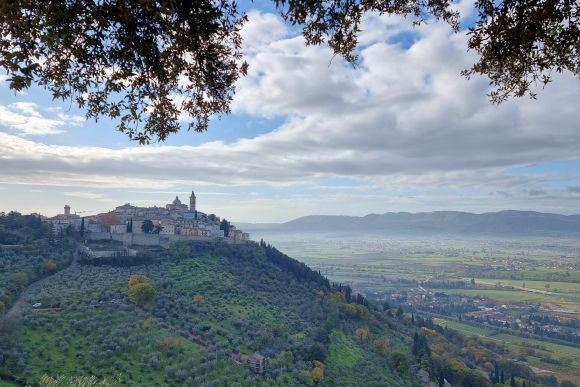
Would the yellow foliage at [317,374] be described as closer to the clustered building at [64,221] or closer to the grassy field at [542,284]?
the clustered building at [64,221]

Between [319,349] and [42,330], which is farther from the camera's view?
[319,349]

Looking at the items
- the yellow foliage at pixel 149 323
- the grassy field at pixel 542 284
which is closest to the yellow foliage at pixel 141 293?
the yellow foliage at pixel 149 323

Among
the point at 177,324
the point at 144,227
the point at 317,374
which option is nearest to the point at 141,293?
the point at 177,324

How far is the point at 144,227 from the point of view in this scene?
63.4m

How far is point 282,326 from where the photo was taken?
38.4m

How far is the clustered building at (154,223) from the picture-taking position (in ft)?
209

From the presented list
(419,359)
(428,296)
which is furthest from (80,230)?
(428,296)

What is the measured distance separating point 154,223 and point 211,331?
128ft

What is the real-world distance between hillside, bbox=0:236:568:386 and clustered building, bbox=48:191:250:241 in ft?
18.5

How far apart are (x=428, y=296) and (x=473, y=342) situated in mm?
Result: 53192

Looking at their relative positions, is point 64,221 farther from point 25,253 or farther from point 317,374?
point 317,374

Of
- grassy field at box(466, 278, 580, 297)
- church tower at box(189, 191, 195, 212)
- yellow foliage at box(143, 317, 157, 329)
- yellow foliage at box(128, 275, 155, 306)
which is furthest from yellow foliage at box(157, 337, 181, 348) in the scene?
grassy field at box(466, 278, 580, 297)

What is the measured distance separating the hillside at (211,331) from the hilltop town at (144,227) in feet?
14.6

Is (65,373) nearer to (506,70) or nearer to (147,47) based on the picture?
(147,47)
